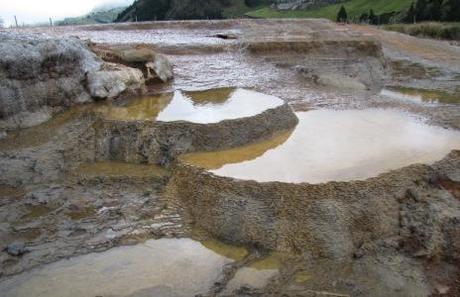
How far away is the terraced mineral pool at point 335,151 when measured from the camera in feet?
26.2

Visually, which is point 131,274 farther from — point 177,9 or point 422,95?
point 177,9

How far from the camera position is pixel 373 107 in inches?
477

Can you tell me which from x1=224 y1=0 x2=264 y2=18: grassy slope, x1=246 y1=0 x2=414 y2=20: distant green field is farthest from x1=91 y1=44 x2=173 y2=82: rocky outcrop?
x1=224 y1=0 x2=264 y2=18: grassy slope

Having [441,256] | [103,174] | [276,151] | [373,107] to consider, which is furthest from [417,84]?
[103,174]

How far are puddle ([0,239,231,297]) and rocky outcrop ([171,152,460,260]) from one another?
0.63 meters

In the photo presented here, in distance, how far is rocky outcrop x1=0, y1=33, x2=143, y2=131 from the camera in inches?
406

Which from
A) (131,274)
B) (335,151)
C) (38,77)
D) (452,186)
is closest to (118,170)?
(131,274)

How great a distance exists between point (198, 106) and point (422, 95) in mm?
7017

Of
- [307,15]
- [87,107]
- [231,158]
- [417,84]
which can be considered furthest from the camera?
[307,15]

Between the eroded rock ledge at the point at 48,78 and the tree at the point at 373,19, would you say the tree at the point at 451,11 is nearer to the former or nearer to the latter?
the tree at the point at 373,19

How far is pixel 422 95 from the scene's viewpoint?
14.1 meters

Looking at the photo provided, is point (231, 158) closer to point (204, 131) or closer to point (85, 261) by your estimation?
point (204, 131)

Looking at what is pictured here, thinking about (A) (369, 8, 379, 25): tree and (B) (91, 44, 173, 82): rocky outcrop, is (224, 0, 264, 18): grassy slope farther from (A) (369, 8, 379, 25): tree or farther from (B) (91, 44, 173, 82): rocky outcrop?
(B) (91, 44, 173, 82): rocky outcrop

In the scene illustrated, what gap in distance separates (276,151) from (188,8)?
1829 inches
